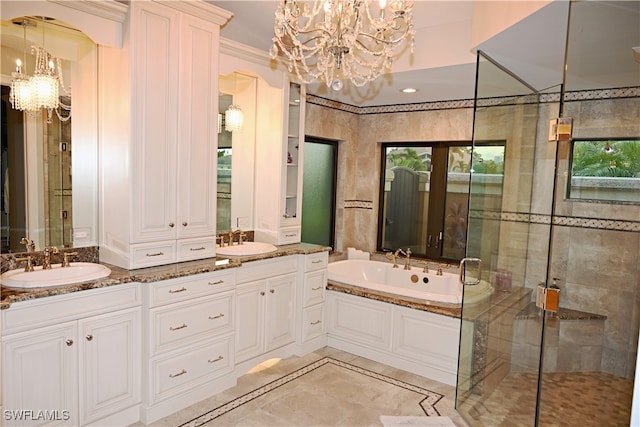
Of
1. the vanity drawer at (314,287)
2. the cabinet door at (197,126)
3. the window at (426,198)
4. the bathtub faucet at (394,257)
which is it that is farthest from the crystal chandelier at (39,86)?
the window at (426,198)

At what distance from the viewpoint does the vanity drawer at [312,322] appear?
3.83 metres

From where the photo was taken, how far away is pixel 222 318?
3.06m

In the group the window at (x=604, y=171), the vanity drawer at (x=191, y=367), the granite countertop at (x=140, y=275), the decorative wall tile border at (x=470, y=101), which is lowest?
the vanity drawer at (x=191, y=367)

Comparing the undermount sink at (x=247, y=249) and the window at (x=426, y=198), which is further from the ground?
the window at (x=426, y=198)

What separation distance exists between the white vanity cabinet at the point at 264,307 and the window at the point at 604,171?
8.03 ft

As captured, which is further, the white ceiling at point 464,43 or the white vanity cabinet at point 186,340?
the white vanity cabinet at point 186,340

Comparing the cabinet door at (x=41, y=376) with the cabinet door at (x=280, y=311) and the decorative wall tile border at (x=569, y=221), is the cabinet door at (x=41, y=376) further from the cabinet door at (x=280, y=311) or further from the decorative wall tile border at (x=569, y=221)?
the decorative wall tile border at (x=569, y=221)

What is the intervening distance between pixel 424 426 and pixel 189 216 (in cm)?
213

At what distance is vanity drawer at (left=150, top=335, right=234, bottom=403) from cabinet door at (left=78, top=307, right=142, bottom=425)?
12 centimetres

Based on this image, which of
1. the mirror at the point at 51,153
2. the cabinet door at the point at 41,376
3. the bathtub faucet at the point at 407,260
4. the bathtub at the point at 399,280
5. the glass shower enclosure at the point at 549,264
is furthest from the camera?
the bathtub faucet at the point at 407,260

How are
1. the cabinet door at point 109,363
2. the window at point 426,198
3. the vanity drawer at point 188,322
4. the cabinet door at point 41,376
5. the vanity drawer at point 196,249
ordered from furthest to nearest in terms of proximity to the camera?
the window at point 426,198 < the vanity drawer at point 196,249 < the vanity drawer at point 188,322 < the cabinet door at point 109,363 < the cabinet door at point 41,376

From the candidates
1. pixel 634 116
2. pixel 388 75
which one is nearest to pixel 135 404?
pixel 388 75

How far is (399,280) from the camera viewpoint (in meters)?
4.72

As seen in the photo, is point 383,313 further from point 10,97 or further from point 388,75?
point 10,97
